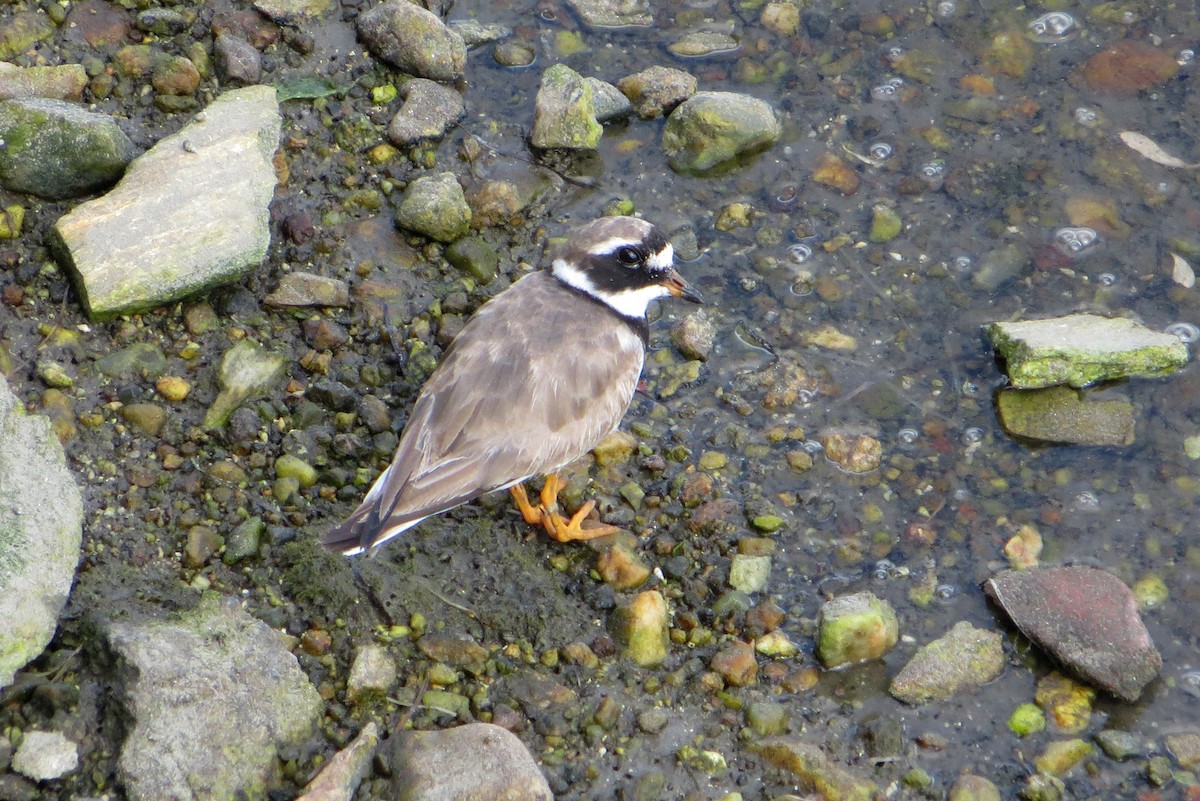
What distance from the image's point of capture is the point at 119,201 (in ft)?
17.2

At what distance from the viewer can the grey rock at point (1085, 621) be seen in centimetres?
460

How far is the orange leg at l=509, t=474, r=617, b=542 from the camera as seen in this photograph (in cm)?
503

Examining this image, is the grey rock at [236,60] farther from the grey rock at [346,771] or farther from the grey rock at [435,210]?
the grey rock at [346,771]

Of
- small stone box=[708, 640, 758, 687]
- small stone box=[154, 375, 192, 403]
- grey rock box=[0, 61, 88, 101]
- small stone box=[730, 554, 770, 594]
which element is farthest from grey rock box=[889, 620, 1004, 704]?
grey rock box=[0, 61, 88, 101]

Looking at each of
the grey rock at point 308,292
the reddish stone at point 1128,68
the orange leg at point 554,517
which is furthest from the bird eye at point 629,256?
the reddish stone at point 1128,68

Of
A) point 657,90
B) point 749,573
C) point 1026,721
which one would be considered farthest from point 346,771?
point 657,90

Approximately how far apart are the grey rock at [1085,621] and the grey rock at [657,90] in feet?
10.5

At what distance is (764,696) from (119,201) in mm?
3550

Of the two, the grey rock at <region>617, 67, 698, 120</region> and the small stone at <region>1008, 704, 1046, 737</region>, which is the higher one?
the grey rock at <region>617, 67, 698, 120</region>

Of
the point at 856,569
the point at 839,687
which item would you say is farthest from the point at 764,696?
the point at 856,569

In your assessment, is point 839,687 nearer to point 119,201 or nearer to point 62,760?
point 62,760

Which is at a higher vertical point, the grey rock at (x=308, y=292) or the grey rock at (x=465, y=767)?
the grey rock at (x=308, y=292)

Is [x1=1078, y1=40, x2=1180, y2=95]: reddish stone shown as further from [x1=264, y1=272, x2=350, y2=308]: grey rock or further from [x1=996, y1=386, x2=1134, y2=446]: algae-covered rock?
[x1=264, y1=272, x2=350, y2=308]: grey rock

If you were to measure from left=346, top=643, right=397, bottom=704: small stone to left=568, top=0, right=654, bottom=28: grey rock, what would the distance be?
4252 millimetres
